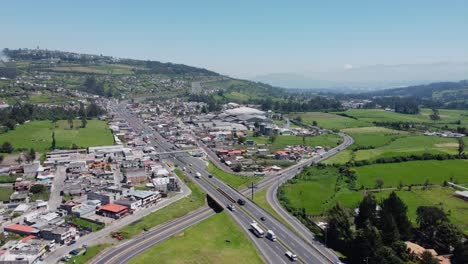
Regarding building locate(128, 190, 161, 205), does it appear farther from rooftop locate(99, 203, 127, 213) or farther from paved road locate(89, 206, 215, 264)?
paved road locate(89, 206, 215, 264)

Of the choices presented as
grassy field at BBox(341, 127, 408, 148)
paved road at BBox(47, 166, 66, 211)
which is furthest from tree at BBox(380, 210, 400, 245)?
grassy field at BBox(341, 127, 408, 148)

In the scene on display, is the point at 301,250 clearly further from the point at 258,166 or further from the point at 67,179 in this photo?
the point at 67,179

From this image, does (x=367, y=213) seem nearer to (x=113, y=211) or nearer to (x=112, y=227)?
(x=112, y=227)

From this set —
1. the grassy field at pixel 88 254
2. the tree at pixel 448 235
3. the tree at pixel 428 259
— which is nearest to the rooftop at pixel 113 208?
the grassy field at pixel 88 254

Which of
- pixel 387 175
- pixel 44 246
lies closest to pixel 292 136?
pixel 387 175

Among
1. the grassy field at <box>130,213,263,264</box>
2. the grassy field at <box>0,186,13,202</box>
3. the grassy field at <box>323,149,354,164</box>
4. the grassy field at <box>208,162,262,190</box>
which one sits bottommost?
the grassy field at <box>0,186,13,202</box>

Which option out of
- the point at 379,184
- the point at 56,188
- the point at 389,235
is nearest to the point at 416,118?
the point at 379,184
